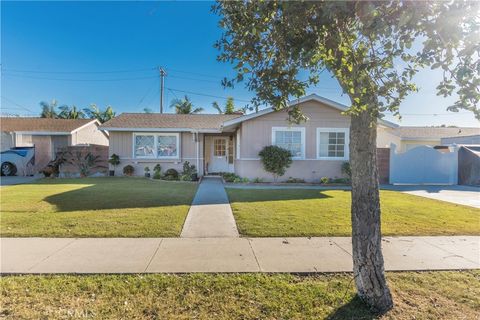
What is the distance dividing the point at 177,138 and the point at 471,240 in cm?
1469

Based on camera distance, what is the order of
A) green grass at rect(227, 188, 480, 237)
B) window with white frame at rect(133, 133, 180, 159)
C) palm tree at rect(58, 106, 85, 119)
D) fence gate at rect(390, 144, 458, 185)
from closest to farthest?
green grass at rect(227, 188, 480, 237), fence gate at rect(390, 144, 458, 185), window with white frame at rect(133, 133, 180, 159), palm tree at rect(58, 106, 85, 119)

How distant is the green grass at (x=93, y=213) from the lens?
5707 millimetres

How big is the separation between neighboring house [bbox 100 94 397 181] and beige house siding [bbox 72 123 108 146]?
212 inches

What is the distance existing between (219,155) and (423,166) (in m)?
12.1

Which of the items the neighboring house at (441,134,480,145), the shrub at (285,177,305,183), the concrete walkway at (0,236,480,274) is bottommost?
the concrete walkway at (0,236,480,274)

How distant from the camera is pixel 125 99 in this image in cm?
3231

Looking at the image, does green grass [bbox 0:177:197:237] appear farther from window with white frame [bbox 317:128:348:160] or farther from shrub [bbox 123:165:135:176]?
window with white frame [bbox 317:128:348:160]

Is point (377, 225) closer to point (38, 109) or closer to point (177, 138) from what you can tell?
point (177, 138)

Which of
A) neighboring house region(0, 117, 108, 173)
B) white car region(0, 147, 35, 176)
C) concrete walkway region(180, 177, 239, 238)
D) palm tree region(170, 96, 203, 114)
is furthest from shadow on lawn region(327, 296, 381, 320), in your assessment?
palm tree region(170, 96, 203, 114)

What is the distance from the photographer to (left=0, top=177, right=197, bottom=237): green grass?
18.7ft

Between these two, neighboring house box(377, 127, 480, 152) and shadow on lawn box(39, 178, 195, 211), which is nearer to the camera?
shadow on lawn box(39, 178, 195, 211)

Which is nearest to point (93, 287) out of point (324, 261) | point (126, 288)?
point (126, 288)

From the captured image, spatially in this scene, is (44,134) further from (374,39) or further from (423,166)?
(423,166)

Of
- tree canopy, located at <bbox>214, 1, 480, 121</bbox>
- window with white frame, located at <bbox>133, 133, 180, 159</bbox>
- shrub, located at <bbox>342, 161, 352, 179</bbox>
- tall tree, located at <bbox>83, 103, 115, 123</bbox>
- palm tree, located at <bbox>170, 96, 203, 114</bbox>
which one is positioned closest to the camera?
tree canopy, located at <bbox>214, 1, 480, 121</bbox>
